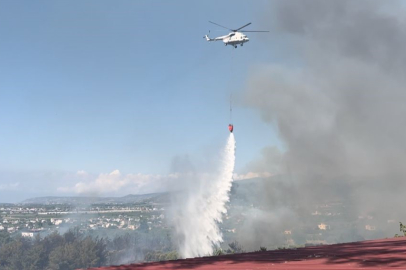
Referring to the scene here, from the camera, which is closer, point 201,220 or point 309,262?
point 309,262

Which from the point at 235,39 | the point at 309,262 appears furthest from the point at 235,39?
the point at 309,262

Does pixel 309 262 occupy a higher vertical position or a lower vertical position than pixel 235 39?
lower

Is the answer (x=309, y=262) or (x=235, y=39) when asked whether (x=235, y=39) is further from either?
(x=309, y=262)

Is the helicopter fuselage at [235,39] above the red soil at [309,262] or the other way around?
above

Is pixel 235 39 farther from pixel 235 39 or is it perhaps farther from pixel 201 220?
pixel 201 220

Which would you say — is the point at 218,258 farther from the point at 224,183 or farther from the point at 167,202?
the point at 167,202

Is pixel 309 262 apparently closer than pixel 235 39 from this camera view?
Yes

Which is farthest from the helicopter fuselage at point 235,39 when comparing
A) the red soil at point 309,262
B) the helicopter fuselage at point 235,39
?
the red soil at point 309,262

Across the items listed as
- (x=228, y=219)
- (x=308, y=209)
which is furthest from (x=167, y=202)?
(x=308, y=209)

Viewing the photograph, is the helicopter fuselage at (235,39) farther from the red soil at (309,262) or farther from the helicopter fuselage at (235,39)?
the red soil at (309,262)

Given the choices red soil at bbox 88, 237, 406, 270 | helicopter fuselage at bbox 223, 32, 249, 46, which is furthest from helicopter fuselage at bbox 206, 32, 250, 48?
red soil at bbox 88, 237, 406, 270

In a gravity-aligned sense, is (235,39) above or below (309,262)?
above
